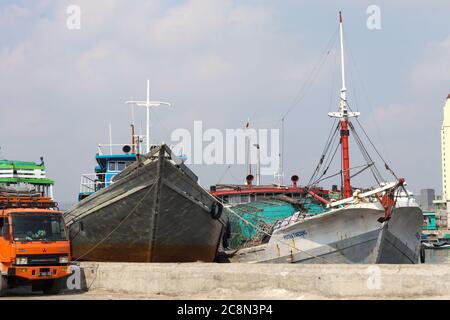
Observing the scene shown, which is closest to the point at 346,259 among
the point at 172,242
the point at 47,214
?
the point at 172,242

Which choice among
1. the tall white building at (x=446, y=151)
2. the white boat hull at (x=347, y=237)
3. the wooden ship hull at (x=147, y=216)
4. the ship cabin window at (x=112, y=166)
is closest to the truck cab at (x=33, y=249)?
the wooden ship hull at (x=147, y=216)

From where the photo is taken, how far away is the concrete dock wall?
13.1 meters

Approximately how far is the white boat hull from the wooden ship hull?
290 centimetres

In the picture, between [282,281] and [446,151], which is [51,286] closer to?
[282,281]

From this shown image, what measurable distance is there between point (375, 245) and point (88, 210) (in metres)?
9.93

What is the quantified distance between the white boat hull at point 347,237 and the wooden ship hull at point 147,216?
9.50 ft

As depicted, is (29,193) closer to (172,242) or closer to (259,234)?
(172,242)

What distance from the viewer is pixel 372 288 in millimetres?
13273

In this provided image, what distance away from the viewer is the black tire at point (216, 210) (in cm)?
2278

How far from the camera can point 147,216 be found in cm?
2092

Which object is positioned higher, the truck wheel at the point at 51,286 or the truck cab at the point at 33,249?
the truck cab at the point at 33,249

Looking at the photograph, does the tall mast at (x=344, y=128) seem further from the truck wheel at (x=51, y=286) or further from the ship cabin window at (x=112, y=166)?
the truck wheel at (x=51, y=286)

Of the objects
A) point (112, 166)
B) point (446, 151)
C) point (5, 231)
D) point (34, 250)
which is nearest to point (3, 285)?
point (34, 250)

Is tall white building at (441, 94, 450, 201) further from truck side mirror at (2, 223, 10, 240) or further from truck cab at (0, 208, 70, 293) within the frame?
truck side mirror at (2, 223, 10, 240)
